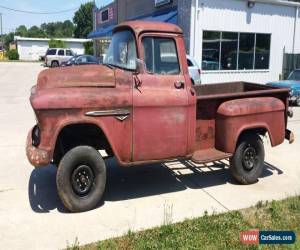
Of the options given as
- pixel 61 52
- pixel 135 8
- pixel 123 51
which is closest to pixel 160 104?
pixel 123 51

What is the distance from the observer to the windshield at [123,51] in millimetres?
5633

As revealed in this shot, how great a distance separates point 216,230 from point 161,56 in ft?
8.20

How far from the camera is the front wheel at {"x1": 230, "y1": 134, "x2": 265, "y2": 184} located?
6.39 metres

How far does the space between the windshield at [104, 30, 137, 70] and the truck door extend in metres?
0.16

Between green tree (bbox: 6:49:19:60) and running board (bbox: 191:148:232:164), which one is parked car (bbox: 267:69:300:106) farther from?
green tree (bbox: 6:49:19:60)

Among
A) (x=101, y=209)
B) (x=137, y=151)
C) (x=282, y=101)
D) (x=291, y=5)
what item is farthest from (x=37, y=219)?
(x=291, y=5)

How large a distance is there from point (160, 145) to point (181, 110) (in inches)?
22.7

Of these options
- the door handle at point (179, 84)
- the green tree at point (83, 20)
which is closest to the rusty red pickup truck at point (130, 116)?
the door handle at point (179, 84)

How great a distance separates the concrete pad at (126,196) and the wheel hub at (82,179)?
0.31 metres

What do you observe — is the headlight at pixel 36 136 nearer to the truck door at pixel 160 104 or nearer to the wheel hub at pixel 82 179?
the wheel hub at pixel 82 179

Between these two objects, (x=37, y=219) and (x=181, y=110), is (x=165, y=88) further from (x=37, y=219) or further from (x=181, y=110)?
(x=37, y=219)

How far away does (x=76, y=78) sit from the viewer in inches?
213

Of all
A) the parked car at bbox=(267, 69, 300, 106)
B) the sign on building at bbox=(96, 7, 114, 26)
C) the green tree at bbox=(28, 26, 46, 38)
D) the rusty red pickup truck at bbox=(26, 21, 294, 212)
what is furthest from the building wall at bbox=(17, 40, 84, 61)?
the rusty red pickup truck at bbox=(26, 21, 294, 212)

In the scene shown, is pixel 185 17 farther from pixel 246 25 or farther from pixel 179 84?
pixel 179 84
